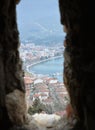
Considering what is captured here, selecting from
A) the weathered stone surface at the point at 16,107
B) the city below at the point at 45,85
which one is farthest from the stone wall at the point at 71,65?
the city below at the point at 45,85

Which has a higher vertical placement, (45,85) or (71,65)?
(71,65)

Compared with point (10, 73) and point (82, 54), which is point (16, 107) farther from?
point (82, 54)

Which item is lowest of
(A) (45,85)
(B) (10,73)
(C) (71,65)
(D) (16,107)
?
(A) (45,85)

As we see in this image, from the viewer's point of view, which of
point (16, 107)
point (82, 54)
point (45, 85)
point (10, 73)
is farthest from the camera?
point (45, 85)

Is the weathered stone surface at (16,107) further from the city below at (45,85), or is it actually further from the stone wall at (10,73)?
the city below at (45,85)

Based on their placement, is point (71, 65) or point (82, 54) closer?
point (82, 54)

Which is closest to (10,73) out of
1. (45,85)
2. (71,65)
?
(71,65)

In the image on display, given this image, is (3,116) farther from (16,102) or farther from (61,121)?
(61,121)

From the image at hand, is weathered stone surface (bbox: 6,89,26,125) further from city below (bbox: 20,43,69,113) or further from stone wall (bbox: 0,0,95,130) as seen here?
city below (bbox: 20,43,69,113)

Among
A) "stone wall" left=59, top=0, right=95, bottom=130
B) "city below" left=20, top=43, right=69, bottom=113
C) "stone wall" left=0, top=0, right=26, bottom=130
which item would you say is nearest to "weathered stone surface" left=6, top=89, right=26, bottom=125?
"stone wall" left=0, top=0, right=26, bottom=130
